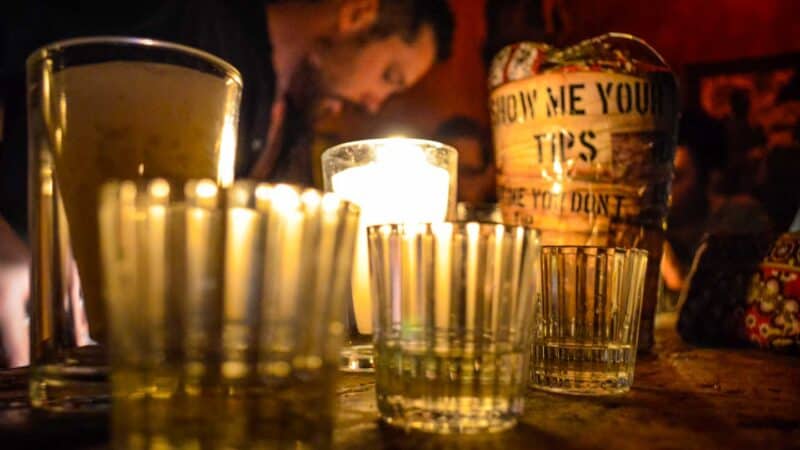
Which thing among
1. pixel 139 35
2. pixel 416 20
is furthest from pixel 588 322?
pixel 139 35

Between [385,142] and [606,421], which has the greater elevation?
[385,142]

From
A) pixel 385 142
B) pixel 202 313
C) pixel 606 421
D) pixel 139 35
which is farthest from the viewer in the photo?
pixel 139 35

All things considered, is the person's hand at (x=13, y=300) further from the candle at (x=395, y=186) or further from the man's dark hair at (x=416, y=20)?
Result: the man's dark hair at (x=416, y=20)

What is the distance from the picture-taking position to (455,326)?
14.8 inches

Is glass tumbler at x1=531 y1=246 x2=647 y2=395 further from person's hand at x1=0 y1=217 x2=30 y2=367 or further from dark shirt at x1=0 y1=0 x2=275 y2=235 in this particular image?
dark shirt at x1=0 y1=0 x2=275 y2=235

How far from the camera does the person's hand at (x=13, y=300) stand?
38.7 inches

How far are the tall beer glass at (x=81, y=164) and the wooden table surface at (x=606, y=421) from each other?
4cm

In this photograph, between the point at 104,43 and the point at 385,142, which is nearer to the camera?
the point at 104,43

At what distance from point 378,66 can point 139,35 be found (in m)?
0.49

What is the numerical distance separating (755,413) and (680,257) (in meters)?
0.93

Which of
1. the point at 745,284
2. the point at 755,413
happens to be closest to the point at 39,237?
the point at 755,413

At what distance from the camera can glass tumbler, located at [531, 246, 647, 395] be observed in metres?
0.49

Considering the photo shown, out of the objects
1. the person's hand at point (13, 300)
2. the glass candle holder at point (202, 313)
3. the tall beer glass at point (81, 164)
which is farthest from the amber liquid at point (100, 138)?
the person's hand at point (13, 300)

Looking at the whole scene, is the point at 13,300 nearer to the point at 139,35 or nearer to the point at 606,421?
the point at 139,35
